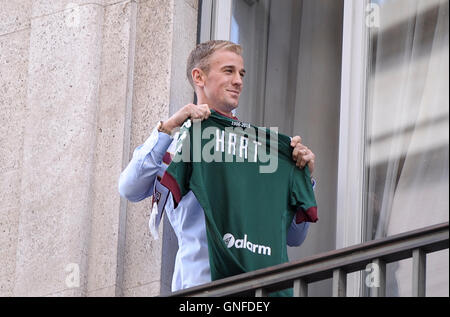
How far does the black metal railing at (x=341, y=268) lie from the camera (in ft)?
17.5

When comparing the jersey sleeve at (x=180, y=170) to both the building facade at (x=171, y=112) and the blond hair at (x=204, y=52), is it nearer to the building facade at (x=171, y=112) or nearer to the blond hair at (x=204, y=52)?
the blond hair at (x=204, y=52)

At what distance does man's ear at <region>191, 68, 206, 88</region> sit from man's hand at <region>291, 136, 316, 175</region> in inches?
22.8

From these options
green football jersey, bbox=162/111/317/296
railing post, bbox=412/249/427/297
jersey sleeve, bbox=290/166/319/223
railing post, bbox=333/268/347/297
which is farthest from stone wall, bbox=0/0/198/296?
railing post, bbox=412/249/427/297

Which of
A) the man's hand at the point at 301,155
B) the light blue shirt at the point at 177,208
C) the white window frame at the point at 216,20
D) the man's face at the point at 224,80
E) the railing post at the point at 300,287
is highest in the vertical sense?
the white window frame at the point at 216,20

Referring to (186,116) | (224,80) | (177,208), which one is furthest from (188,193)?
(224,80)

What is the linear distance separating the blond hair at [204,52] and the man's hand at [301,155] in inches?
24.0

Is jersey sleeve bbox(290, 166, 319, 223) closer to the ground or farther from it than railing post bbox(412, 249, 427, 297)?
farther from it

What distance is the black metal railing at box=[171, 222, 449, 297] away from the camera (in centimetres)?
534

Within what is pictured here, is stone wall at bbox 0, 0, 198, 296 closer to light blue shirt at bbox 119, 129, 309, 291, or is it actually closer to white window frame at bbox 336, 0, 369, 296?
light blue shirt at bbox 119, 129, 309, 291

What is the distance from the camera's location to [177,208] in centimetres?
646

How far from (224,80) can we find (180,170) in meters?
0.71

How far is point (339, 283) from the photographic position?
547 cm

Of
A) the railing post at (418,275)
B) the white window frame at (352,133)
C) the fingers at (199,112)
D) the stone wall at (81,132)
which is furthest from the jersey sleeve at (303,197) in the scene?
the railing post at (418,275)

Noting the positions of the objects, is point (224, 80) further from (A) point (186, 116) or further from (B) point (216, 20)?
(B) point (216, 20)
